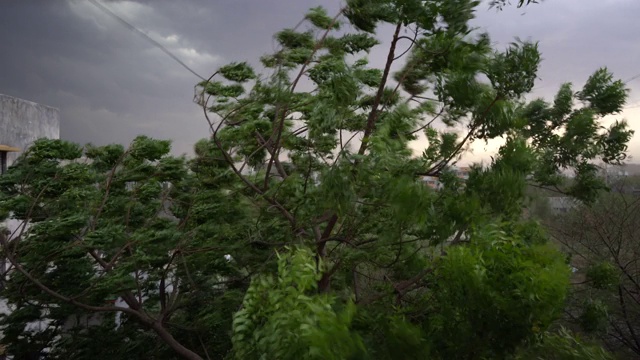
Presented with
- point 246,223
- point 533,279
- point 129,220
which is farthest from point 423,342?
point 129,220

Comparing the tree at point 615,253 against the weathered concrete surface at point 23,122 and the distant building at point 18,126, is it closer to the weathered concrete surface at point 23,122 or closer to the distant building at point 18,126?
the distant building at point 18,126

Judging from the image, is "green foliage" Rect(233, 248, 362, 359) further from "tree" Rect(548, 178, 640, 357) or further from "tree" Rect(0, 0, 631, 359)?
"tree" Rect(548, 178, 640, 357)

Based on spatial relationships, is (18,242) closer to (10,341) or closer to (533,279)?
(10,341)

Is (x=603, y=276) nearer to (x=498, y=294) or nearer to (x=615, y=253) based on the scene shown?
(x=615, y=253)

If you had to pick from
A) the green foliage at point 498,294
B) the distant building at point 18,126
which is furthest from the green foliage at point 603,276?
the distant building at point 18,126

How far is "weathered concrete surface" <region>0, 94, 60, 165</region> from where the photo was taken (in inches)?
529

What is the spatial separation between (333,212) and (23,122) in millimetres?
11713

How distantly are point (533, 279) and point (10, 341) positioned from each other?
342 inches

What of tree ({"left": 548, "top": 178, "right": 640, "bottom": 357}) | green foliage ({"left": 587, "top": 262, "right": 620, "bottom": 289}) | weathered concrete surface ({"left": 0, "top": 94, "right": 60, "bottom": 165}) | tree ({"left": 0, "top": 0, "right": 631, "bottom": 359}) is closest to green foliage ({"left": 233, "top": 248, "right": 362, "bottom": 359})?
tree ({"left": 0, "top": 0, "right": 631, "bottom": 359})

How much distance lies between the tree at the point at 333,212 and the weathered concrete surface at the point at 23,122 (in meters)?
5.75

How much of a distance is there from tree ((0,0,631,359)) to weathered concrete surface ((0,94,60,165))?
5.75 m

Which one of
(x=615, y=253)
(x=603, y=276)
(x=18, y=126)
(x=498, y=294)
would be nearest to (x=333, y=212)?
(x=498, y=294)

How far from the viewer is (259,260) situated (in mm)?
8312

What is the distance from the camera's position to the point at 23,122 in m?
14.0
